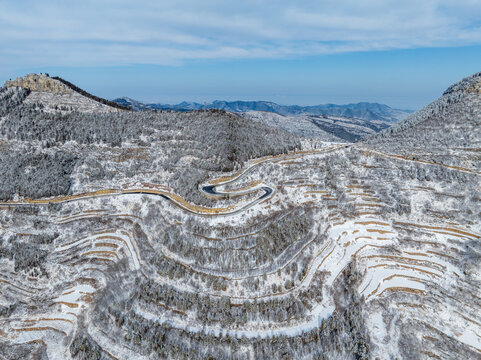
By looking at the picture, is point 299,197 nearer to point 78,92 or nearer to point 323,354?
point 323,354

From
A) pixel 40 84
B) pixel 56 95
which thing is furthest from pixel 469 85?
pixel 40 84

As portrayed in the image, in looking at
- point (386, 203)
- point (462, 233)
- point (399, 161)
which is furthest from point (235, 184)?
point (462, 233)

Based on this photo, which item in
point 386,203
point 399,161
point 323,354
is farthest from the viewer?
point 399,161

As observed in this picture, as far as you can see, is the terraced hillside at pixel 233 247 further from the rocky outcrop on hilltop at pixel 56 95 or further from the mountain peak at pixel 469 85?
the rocky outcrop on hilltop at pixel 56 95

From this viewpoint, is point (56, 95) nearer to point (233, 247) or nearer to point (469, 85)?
point (233, 247)

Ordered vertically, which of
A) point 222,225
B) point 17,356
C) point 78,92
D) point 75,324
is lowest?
point 17,356

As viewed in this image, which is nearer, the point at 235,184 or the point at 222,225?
the point at 222,225

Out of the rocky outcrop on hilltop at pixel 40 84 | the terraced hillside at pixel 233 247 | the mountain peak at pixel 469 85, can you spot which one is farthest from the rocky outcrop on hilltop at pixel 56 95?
the mountain peak at pixel 469 85

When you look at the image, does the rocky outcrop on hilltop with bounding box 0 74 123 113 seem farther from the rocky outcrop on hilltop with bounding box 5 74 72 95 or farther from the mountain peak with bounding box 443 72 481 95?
the mountain peak with bounding box 443 72 481 95
